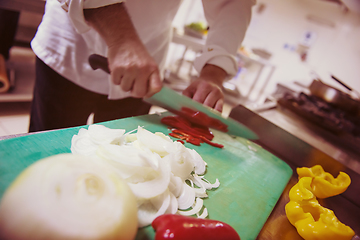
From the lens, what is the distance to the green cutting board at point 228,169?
0.57m

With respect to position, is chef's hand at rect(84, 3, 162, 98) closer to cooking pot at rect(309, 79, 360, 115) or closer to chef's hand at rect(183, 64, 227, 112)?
chef's hand at rect(183, 64, 227, 112)

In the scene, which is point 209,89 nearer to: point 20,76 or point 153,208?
point 153,208

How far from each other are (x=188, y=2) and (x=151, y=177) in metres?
6.75

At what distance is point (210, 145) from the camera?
3.26 ft

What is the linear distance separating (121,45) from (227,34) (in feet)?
2.12

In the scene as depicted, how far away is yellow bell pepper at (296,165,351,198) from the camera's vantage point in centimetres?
78

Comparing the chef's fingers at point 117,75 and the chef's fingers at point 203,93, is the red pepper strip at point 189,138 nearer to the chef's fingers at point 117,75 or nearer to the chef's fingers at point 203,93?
the chef's fingers at point 203,93

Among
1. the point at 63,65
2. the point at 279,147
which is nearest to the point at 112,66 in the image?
the point at 63,65

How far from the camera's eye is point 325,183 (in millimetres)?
780

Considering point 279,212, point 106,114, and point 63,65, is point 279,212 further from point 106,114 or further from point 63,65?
point 63,65

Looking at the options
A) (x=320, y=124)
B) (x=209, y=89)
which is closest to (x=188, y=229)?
(x=209, y=89)

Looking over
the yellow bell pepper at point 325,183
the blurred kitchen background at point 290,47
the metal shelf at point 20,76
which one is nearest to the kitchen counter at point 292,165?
the yellow bell pepper at point 325,183

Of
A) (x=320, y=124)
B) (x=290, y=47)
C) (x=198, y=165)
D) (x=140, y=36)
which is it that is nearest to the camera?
(x=198, y=165)

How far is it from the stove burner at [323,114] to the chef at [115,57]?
26.7 inches
